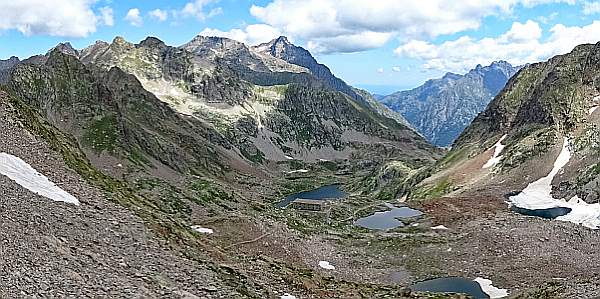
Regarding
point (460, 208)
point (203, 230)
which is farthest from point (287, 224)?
point (460, 208)

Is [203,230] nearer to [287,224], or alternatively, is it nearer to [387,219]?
[287,224]

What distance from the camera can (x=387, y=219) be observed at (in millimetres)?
137000

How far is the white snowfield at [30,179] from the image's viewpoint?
47750 mm

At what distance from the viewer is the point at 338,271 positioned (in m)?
87.2

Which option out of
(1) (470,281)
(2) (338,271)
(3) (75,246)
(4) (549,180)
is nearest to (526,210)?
(4) (549,180)

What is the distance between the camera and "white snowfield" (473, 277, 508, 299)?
7819 centimetres

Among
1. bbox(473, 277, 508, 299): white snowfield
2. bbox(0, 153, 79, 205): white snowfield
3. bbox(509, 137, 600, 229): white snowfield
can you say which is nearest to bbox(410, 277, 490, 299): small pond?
bbox(473, 277, 508, 299): white snowfield

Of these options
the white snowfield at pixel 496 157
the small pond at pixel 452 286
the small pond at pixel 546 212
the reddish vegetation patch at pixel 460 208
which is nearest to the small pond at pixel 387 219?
the reddish vegetation patch at pixel 460 208

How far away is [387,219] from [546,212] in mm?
36560

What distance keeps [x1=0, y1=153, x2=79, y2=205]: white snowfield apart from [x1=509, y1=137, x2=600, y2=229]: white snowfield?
329ft

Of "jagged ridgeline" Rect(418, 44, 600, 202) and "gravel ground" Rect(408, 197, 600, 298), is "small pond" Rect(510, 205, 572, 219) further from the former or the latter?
"gravel ground" Rect(408, 197, 600, 298)

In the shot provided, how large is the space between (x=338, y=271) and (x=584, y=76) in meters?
141

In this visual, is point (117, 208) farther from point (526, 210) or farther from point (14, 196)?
point (526, 210)

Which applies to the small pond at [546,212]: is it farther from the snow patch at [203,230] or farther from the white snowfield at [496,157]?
the snow patch at [203,230]
